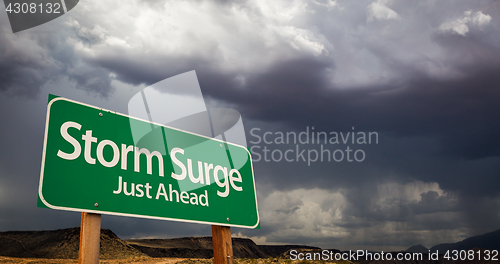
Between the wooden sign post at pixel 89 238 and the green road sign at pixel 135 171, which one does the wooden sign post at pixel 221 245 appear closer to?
the green road sign at pixel 135 171

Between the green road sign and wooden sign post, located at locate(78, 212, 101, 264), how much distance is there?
7 cm

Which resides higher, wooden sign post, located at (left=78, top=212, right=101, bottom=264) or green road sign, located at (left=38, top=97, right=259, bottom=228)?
green road sign, located at (left=38, top=97, right=259, bottom=228)

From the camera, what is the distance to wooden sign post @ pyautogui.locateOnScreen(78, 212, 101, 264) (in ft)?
8.74

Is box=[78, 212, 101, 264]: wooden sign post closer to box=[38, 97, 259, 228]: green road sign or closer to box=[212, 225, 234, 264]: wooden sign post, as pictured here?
box=[38, 97, 259, 228]: green road sign

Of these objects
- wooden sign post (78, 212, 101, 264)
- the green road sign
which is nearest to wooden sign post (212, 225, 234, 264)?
the green road sign

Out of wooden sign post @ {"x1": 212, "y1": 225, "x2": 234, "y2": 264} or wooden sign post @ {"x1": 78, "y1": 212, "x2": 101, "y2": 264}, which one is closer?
wooden sign post @ {"x1": 78, "y1": 212, "x2": 101, "y2": 264}

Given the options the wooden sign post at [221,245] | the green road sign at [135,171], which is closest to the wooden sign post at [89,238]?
the green road sign at [135,171]

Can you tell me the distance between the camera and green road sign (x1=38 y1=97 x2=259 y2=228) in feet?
8.99

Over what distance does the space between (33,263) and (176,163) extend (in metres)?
36.3

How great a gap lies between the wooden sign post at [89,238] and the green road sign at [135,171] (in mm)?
71

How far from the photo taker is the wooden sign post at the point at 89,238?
2663 millimetres

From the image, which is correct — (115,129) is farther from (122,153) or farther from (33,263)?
(33,263)

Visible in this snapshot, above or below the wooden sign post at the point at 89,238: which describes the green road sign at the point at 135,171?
above

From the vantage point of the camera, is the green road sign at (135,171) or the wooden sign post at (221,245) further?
the wooden sign post at (221,245)
